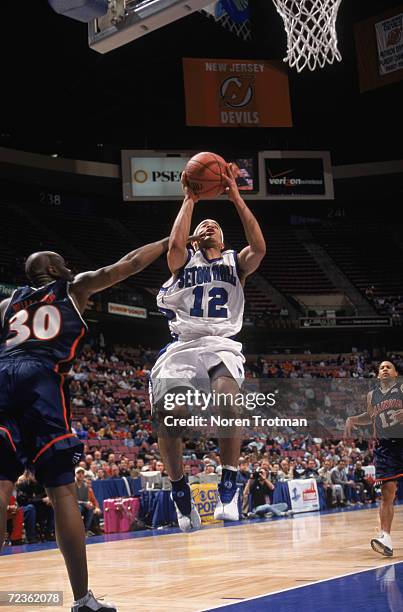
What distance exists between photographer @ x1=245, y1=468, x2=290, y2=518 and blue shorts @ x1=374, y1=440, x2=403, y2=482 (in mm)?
6528

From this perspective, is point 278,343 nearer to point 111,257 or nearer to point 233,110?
point 111,257

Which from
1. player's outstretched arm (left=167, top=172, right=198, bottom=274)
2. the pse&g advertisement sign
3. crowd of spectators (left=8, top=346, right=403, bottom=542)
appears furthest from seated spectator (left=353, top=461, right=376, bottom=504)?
player's outstretched arm (left=167, top=172, right=198, bottom=274)

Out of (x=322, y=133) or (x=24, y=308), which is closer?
(x=24, y=308)

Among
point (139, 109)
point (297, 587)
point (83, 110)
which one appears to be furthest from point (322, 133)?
point (297, 587)

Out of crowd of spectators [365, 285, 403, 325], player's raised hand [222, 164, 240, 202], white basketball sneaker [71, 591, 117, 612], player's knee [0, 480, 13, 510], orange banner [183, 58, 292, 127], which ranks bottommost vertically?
white basketball sneaker [71, 591, 117, 612]

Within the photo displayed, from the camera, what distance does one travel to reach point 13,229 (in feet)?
90.1

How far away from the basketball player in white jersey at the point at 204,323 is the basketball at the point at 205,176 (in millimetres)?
55

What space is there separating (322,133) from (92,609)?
94.6 feet

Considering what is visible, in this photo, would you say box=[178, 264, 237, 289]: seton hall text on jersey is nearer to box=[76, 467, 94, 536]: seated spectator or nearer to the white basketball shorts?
the white basketball shorts

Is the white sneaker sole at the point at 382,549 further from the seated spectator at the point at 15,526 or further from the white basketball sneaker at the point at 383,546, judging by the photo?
the seated spectator at the point at 15,526

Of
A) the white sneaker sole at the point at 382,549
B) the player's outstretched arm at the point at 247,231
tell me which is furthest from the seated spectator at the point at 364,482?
the player's outstretched arm at the point at 247,231

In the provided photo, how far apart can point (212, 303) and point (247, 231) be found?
501mm

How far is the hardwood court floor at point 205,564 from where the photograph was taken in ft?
22.1

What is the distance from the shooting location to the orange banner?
2125 centimetres
